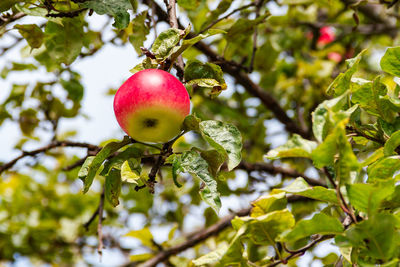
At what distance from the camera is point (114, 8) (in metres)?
1.19

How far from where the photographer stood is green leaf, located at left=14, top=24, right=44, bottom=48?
154 centimetres

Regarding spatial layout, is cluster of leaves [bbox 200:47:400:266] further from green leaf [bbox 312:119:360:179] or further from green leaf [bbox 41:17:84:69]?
green leaf [bbox 41:17:84:69]

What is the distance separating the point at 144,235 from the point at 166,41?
4.11ft

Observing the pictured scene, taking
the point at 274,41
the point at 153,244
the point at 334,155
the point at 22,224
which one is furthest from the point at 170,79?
the point at 22,224

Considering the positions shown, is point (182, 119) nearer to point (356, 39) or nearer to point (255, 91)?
point (255, 91)

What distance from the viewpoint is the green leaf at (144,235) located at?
2.08m

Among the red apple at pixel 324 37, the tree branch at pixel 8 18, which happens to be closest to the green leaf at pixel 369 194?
the tree branch at pixel 8 18

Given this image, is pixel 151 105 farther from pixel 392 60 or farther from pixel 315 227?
pixel 392 60

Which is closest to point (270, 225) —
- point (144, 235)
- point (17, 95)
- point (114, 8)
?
point (114, 8)

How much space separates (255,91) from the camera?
2512 mm

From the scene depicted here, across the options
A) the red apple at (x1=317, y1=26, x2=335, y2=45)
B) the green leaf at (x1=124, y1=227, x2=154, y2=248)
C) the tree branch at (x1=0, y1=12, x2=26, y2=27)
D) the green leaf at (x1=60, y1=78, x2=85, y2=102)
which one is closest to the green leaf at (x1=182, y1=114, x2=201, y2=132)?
the tree branch at (x1=0, y1=12, x2=26, y2=27)

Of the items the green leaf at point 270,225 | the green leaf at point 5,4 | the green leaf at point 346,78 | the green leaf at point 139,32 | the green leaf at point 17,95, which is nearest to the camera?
→ the green leaf at point 270,225

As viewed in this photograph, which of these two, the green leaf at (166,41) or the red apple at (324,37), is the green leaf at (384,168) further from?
the red apple at (324,37)

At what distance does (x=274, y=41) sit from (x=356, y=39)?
85cm
